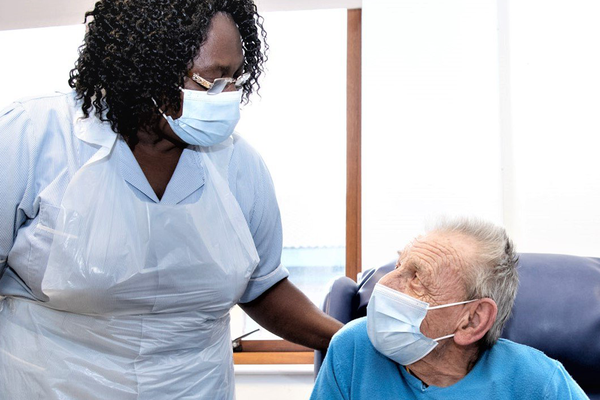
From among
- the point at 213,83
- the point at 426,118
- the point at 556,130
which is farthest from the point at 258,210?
the point at 556,130

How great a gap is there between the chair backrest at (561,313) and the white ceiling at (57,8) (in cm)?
160

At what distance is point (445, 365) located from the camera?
138 centimetres

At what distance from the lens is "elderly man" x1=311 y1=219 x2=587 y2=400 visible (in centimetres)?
133

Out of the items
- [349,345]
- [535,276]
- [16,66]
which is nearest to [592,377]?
[535,276]

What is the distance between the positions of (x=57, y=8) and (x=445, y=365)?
7.57 ft

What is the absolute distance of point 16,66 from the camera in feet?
9.95

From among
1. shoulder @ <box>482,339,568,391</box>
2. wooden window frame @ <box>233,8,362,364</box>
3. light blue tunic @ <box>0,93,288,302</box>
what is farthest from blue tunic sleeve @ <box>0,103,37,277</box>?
wooden window frame @ <box>233,8,362,364</box>

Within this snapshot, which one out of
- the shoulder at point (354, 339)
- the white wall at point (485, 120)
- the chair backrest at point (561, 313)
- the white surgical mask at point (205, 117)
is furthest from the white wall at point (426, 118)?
the white surgical mask at point (205, 117)

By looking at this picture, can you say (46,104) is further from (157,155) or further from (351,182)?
(351,182)

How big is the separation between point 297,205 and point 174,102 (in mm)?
1691

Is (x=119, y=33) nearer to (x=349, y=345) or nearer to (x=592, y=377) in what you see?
(x=349, y=345)

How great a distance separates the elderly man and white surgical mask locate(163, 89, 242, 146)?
0.46 m

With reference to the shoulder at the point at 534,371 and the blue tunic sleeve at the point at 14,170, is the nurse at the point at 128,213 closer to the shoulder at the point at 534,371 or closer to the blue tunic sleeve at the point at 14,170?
the blue tunic sleeve at the point at 14,170

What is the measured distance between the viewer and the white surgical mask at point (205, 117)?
121 cm
